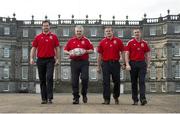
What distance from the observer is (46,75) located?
48.2 ft

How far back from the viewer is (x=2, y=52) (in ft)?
253

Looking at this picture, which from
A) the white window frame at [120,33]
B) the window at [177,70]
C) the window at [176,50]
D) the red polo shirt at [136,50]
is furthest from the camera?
the white window frame at [120,33]

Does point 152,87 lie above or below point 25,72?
below

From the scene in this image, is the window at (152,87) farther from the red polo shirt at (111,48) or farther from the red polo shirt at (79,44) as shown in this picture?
the red polo shirt at (79,44)

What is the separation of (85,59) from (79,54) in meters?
0.32

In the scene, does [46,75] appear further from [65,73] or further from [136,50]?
[65,73]

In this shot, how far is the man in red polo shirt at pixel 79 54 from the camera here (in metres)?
14.7

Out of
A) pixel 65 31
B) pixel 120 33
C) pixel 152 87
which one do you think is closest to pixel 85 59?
pixel 152 87

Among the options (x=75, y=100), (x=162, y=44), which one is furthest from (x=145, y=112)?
(x=162, y=44)

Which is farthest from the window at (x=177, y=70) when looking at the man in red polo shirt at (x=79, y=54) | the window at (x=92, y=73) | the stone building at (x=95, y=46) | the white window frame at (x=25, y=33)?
the man in red polo shirt at (x=79, y=54)

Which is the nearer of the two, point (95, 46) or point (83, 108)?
point (83, 108)

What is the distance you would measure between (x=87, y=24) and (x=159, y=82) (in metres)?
14.8

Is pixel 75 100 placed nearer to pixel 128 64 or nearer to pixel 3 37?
pixel 128 64

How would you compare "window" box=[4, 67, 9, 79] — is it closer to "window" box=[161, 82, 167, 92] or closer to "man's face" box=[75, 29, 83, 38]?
"window" box=[161, 82, 167, 92]
